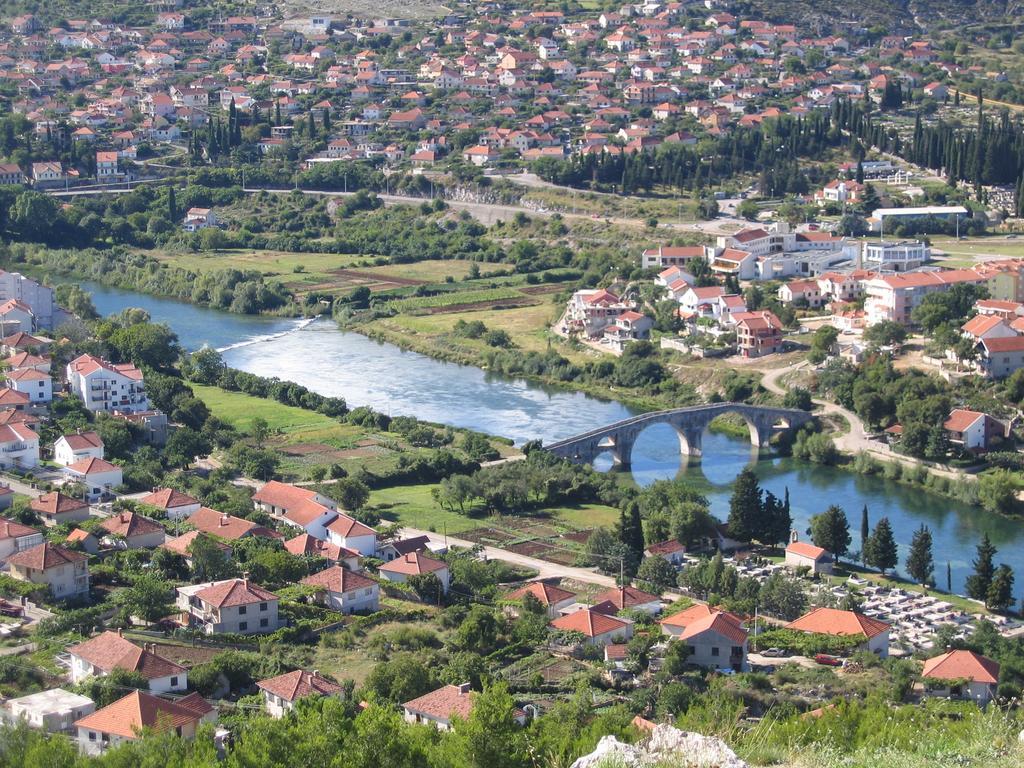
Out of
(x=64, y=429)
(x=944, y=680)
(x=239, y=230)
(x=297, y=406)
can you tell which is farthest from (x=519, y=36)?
(x=944, y=680)

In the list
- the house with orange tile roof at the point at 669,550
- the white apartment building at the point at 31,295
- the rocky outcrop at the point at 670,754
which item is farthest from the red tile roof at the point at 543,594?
the white apartment building at the point at 31,295

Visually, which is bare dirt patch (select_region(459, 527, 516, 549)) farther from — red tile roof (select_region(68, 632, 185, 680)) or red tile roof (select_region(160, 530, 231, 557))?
red tile roof (select_region(68, 632, 185, 680))

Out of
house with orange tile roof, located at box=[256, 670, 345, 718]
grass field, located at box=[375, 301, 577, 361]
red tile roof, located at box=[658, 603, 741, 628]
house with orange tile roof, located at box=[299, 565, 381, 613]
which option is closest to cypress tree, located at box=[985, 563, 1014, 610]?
red tile roof, located at box=[658, 603, 741, 628]

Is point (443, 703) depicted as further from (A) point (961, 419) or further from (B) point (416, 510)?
(A) point (961, 419)

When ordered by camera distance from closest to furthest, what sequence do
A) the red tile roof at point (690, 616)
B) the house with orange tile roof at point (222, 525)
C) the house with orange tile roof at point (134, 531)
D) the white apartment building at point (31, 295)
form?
the red tile roof at point (690, 616)
the house with orange tile roof at point (134, 531)
the house with orange tile roof at point (222, 525)
the white apartment building at point (31, 295)

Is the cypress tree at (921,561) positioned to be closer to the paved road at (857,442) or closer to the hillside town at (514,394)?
the hillside town at (514,394)

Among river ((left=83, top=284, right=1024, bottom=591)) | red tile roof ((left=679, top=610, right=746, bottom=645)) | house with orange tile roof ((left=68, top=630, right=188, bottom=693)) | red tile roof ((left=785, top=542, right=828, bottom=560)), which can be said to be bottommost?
river ((left=83, top=284, right=1024, bottom=591))

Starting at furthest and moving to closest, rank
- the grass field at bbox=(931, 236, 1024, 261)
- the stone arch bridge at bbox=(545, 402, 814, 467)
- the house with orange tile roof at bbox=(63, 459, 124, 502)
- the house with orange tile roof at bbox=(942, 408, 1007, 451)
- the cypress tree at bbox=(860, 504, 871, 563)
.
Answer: the grass field at bbox=(931, 236, 1024, 261) → the house with orange tile roof at bbox=(942, 408, 1007, 451) → the stone arch bridge at bbox=(545, 402, 814, 467) → the house with orange tile roof at bbox=(63, 459, 124, 502) → the cypress tree at bbox=(860, 504, 871, 563)
